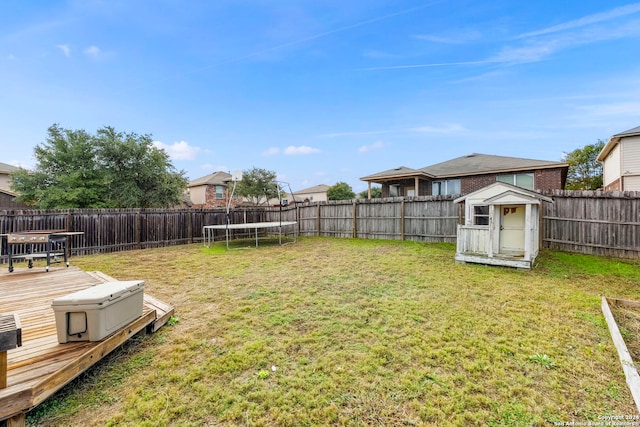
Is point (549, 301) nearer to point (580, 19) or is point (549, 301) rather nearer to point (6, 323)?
point (6, 323)

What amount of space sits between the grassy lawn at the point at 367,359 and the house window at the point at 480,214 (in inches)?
94.4

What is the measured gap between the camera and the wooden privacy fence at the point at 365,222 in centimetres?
724

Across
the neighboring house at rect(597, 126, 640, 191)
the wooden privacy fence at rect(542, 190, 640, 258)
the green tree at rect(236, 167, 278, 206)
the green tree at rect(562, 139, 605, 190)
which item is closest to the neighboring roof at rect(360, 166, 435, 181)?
the wooden privacy fence at rect(542, 190, 640, 258)

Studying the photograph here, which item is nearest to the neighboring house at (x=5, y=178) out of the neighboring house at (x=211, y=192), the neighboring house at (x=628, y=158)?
the neighboring house at (x=211, y=192)

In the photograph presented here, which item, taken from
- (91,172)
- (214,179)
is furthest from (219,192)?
(91,172)

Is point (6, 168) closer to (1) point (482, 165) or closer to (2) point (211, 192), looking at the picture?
(2) point (211, 192)

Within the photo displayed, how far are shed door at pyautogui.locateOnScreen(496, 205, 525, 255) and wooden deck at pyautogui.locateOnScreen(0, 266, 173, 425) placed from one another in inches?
331

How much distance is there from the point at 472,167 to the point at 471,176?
0.73m

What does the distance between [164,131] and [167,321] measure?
18.6 metres

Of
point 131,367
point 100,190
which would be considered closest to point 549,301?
point 131,367

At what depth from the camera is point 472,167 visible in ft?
50.6

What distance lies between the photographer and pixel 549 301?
428cm

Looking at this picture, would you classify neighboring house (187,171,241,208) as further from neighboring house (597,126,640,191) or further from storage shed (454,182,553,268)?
neighboring house (597,126,640,191)

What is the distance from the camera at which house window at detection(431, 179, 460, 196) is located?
15.7 m
